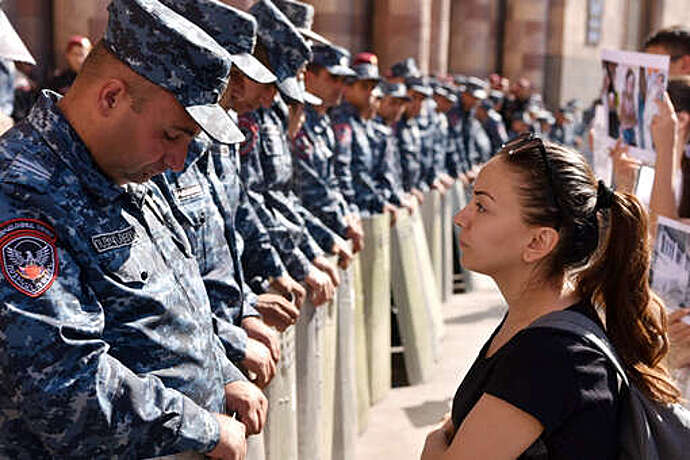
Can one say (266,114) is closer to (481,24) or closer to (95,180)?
(95,180)

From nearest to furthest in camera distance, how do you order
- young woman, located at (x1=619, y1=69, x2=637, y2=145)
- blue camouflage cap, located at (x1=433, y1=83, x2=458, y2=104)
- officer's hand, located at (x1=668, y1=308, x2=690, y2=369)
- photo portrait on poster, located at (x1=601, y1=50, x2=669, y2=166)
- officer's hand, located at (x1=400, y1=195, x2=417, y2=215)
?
1. officer's hand, located at (x1=668, y1=308, x2=690, y2=369)
2. photo portrait on poster, located at (x1=601, y1=50, x2=669, y2=166)
3. young woman, located at (x1=619, y1=69, x2=637, y2=145)
4. officer's hand, located at (x1=400, y1=195, x2=417, y2=215)
5. blue camouflage cap, located at (x1=433, y1=83, x2=458, y2=104)

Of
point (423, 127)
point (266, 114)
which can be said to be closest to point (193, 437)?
point (266, 114)

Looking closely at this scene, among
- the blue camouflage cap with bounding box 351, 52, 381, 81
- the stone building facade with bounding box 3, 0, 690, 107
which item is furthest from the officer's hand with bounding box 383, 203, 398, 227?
the stone building facade with bounding box 3, 0, 690, 107

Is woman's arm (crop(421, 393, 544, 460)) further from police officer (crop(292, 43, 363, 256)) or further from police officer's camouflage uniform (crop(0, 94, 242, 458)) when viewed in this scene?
police officer (crop(292, 43, 363, 256))

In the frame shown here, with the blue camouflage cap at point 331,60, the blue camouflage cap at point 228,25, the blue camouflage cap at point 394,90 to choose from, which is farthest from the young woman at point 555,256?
the blue camouflage cap at point 394,90

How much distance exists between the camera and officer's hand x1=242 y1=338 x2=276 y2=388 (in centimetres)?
277

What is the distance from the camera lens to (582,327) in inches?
70.3

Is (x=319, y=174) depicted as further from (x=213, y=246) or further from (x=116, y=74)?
(x=116, y=74)

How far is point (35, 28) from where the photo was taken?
7191 mm

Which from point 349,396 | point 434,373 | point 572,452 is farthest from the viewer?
point 434,373

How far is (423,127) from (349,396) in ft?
19.0

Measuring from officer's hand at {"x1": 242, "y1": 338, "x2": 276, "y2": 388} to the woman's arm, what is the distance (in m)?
1.12

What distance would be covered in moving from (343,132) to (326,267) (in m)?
2.41

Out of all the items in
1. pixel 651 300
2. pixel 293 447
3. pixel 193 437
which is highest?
pixel 651 300
